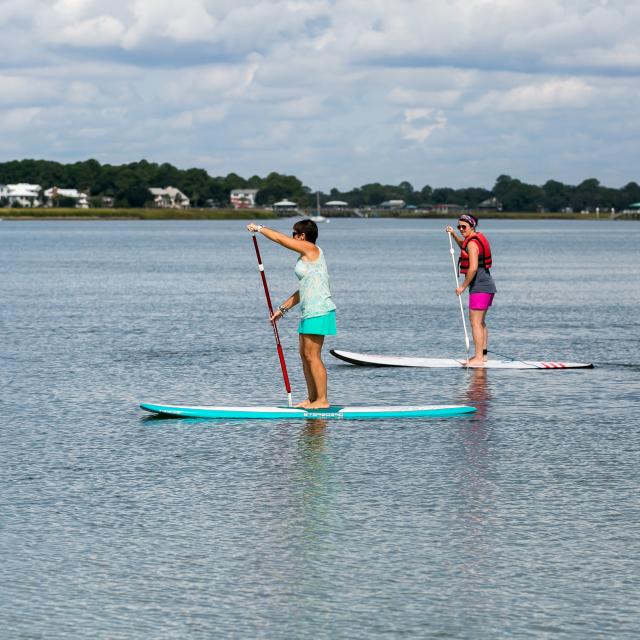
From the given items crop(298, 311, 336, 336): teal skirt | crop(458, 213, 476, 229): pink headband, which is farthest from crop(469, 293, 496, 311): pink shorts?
crop(298, 311, 336, 336): teal skirt

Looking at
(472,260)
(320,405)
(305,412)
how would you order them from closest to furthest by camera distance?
(305,412), (320,405), (472,260)

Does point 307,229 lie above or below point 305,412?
above

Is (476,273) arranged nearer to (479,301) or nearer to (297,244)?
(479,301)

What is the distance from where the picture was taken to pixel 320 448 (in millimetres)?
11961

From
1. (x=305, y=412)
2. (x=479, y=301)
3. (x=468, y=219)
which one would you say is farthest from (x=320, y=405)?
(x=468, y=219)

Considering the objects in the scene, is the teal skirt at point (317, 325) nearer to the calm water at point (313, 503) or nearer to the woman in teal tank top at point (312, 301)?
the woman in teal tank top at point (312, 301)

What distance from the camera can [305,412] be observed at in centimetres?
1358

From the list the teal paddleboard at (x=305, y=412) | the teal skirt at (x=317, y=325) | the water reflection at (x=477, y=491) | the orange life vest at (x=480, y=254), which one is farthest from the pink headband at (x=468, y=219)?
the teal skirt at (x=317, y=325)

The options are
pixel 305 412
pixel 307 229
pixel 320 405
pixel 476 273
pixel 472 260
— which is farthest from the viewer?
pixel 476 273

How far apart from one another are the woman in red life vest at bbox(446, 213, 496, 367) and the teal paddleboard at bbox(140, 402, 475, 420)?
14.8 feet

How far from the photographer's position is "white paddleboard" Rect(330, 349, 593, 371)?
18.1 metres

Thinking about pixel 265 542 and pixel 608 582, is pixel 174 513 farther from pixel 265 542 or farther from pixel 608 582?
pixel 608 582

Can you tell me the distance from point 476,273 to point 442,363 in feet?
4.35

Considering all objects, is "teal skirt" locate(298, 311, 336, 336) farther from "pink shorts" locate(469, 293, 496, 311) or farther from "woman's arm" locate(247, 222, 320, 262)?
"pink shorts" locate(469, 293, 496, 311)
